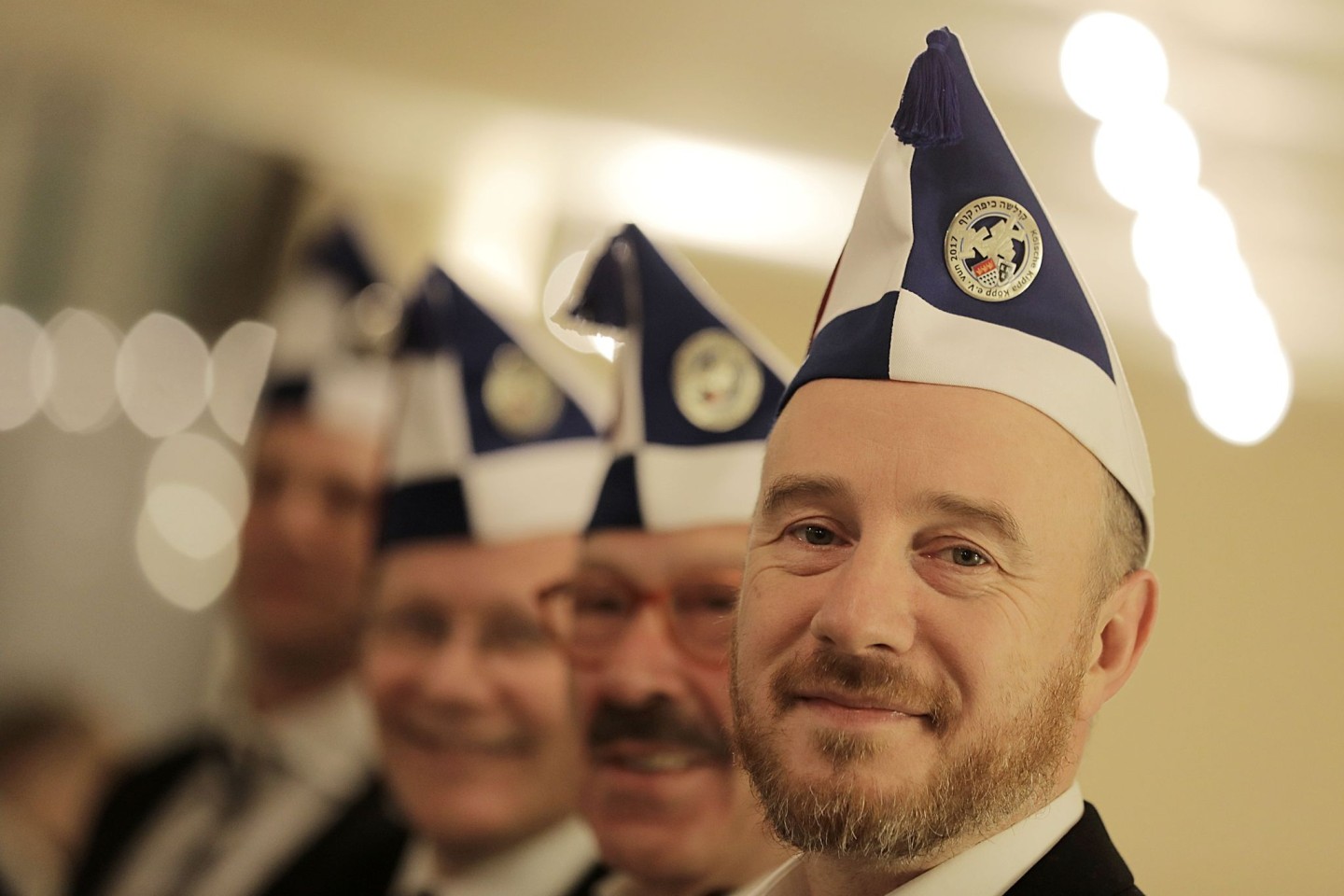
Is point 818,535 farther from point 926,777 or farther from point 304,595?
point 304,595

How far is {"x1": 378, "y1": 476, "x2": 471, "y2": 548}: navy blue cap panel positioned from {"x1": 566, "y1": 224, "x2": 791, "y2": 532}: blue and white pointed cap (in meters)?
0.35

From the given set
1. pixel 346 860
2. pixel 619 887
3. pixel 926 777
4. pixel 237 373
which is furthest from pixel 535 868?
pixel 237 373

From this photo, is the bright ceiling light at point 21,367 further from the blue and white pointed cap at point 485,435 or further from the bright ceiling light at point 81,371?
the blue and white pointed cap at point 485,435

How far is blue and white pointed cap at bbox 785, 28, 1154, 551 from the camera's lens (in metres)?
0.87

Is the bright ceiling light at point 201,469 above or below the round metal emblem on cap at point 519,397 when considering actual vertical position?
below

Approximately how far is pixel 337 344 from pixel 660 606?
3.37ft

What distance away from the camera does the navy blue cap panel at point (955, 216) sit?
0.89m

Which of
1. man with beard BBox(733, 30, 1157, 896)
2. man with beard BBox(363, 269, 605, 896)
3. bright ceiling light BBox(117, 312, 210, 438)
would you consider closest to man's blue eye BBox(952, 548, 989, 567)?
man with beard BBox(733, 30, 1157, 896)

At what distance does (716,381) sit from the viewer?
1.24 m

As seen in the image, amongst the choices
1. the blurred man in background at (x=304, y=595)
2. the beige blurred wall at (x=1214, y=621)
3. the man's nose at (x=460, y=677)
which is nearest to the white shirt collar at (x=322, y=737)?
the blurred man in background at (x=304, y=595)

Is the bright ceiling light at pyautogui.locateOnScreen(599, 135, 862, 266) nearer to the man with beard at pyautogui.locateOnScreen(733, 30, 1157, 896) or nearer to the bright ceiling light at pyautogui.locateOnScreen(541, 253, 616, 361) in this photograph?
the bright ceiling light at pyautogui.locateOnScreen(541, 253, 616, 361)

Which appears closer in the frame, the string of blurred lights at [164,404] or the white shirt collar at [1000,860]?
the white shirt collar at [1000,860]

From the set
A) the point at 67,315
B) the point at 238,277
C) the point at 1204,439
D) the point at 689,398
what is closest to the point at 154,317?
the point at 67,315

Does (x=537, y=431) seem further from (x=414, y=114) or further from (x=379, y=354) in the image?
(x=414, y=114)
